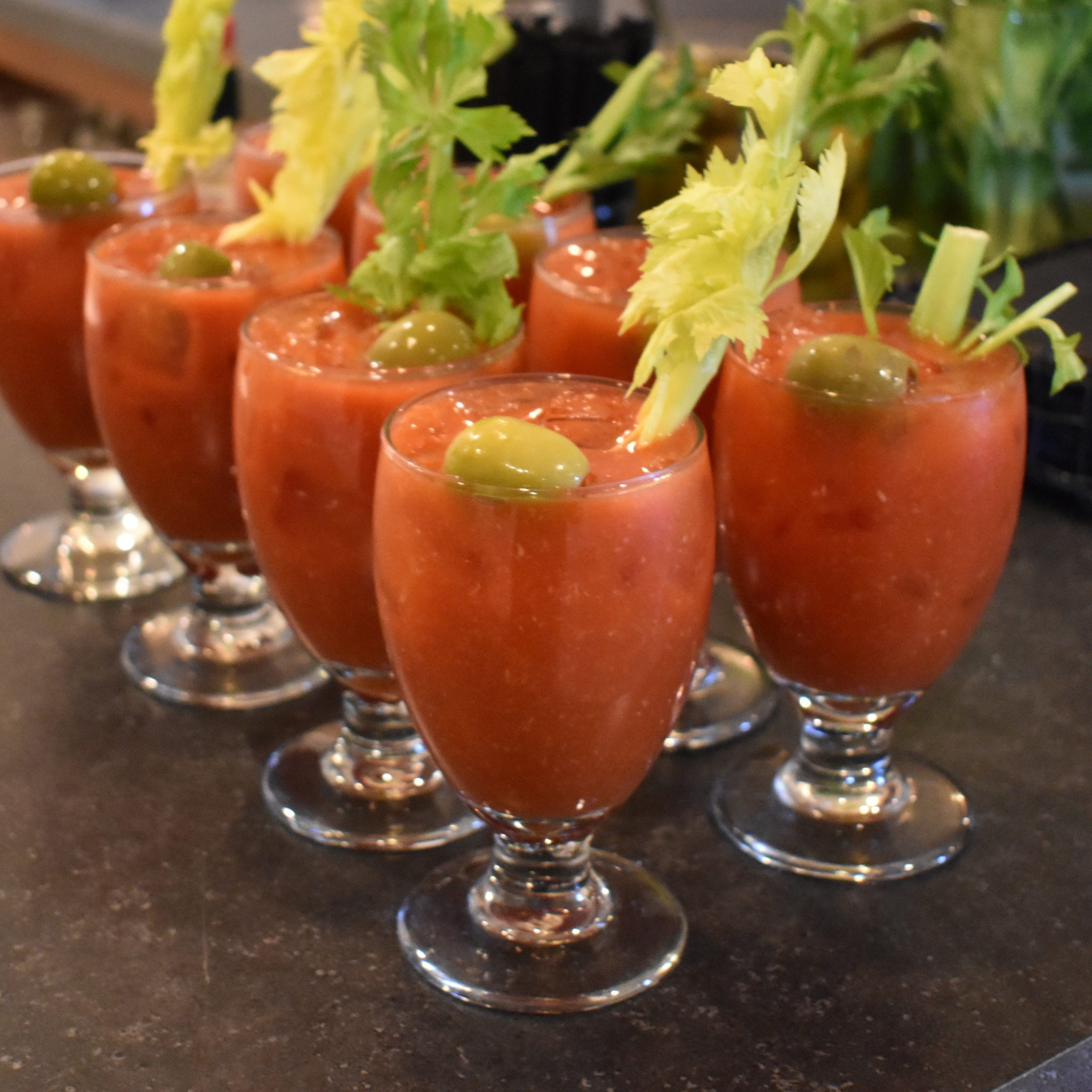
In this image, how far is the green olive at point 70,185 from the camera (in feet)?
4.31

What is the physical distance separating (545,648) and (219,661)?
1.67 feet

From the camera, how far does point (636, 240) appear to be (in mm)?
1237

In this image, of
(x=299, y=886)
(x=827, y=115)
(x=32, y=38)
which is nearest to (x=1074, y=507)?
(x=827, y=115)

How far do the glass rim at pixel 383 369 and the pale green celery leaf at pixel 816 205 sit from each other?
221 mm

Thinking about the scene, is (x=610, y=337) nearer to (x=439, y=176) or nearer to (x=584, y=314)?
(x=584, y=314)

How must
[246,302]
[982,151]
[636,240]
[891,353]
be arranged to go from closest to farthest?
[891,353]
[246,302]
[636,240]
[982,151]

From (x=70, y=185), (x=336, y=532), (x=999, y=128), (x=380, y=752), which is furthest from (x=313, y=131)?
(x=999, y=128)

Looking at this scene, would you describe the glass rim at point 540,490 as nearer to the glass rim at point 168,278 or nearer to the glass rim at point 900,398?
the glass rim at point 900,398

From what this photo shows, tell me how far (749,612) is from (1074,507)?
53cm

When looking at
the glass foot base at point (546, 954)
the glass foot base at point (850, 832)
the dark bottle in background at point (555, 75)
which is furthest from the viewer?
the dark bottle in background at point (555, 75)

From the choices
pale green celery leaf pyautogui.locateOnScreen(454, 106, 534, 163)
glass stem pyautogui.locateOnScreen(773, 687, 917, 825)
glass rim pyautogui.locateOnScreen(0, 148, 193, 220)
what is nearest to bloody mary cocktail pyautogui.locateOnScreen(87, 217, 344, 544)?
glass rim pyautogui.locateOnScreen(0, 148, 193, 220)

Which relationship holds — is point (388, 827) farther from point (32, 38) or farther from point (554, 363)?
point (32, 38)

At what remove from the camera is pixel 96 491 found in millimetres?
1464

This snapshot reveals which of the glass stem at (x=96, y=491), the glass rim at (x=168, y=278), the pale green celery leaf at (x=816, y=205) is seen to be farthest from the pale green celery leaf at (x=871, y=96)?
the glass stem at (x=96, y=491)
